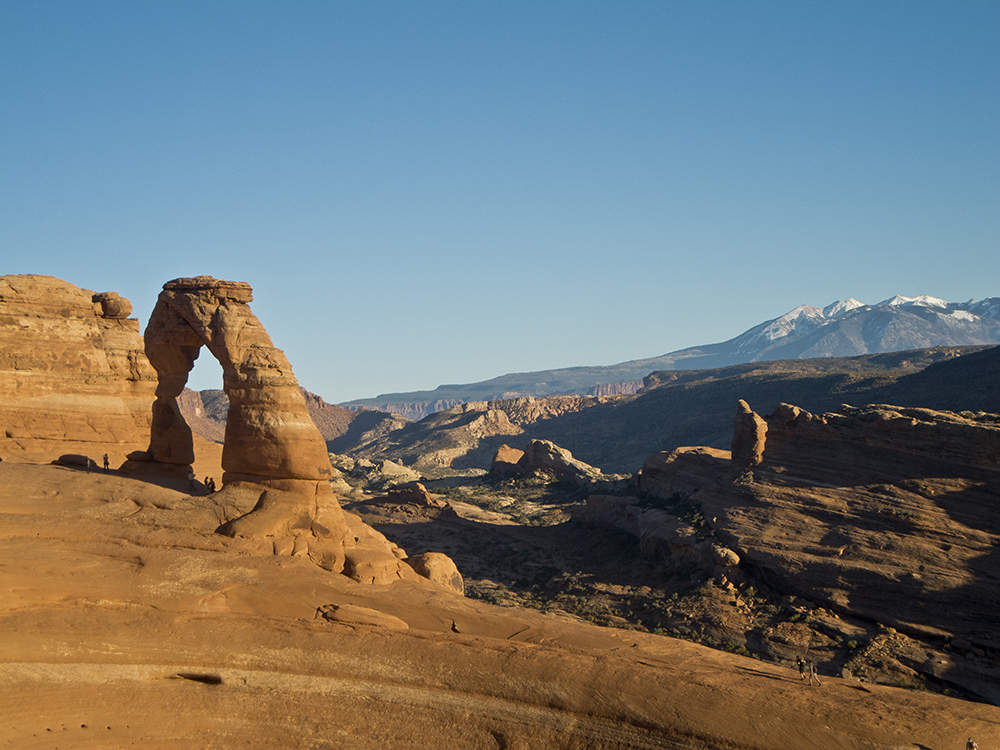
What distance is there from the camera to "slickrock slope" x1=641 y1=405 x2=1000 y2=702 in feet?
76.9

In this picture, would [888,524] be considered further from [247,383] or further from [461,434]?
[461,434]

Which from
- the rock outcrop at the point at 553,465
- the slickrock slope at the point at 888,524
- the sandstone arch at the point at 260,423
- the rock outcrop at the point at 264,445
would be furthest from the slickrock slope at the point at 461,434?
the sandstone arch at the point at 260,423

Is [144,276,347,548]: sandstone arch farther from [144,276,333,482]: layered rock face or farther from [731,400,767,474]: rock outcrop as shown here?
[731,400,767,474]: rock outcrop

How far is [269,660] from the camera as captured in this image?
1227cm

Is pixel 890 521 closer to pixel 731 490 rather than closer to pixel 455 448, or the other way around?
pixel 731 490

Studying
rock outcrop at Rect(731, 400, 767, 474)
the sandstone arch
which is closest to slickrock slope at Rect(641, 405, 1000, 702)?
rock outcrop at Rect(731, 400, 767, 474)

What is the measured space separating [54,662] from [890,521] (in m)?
25.8

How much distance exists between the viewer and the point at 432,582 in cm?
1711

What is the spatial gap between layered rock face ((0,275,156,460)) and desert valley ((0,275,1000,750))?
86 mm

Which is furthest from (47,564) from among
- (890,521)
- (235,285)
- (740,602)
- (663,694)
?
(890,521)

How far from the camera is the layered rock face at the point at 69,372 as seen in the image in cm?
2570

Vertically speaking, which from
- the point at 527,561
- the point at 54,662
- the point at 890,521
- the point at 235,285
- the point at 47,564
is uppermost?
the point at 235,285

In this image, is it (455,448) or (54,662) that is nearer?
(54,662)

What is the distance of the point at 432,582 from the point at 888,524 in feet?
59.8
